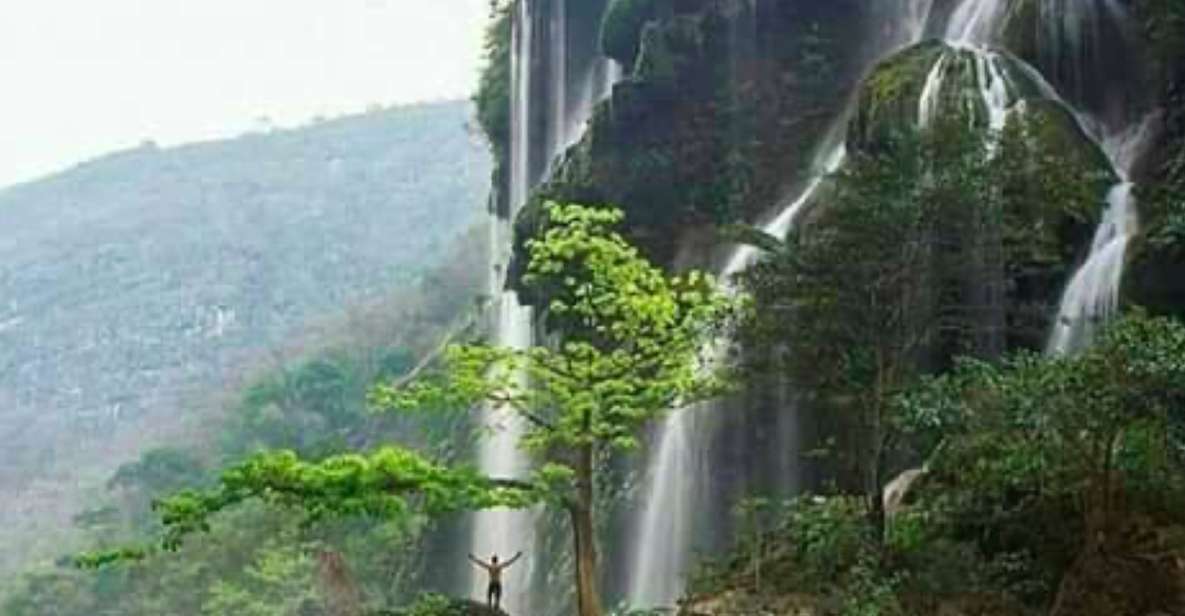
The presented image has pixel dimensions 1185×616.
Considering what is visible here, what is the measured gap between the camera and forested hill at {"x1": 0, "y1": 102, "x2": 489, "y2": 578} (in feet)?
288

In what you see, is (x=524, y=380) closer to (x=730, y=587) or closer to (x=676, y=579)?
(x=730, y=587)

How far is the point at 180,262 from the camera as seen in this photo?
104 metres

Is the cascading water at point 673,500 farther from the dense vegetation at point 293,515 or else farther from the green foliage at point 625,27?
the green foliage at point 625,27

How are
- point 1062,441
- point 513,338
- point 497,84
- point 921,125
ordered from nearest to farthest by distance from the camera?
point 1062,441, point 921,125, point 513,338, point 497,84

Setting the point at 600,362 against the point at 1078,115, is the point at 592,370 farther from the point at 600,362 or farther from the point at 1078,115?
the point at 1078,115

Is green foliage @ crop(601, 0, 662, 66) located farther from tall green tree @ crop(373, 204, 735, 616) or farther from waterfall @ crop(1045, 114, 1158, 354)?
tall green tree @ crop(373, 204, 735, 616)

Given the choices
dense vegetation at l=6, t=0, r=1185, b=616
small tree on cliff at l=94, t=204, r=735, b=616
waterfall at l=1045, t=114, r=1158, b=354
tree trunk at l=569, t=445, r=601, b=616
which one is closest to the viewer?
dense vegetation at l=6, t=0, r=1185, b=616

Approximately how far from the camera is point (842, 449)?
15562 millimetres

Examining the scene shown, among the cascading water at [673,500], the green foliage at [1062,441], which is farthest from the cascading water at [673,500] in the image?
the green foliage at [1062,441]

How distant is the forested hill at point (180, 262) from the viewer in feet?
288

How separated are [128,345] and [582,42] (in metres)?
69.3

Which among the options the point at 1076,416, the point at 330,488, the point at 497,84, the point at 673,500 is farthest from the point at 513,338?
the point at 1076,416

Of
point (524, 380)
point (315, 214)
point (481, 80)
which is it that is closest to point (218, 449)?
point (481, 80)

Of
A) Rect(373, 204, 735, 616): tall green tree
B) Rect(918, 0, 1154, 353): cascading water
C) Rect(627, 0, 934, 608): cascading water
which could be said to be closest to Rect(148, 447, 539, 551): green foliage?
Rect(373, 204, 735, 616): tall green tree
